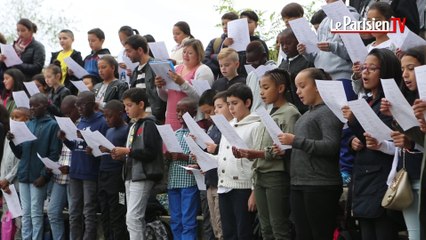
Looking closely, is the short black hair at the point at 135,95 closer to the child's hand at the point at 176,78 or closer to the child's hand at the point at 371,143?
the child's hand at the point at 176,78

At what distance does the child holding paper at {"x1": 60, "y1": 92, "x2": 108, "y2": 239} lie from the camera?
9820 millimetres

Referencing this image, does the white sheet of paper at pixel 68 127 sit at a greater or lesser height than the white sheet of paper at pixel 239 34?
lesser

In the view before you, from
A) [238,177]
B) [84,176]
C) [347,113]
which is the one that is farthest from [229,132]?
[84,176]

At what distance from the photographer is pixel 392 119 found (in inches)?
250

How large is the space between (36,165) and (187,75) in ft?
7.31

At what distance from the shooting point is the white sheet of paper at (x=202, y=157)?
27.2 feet

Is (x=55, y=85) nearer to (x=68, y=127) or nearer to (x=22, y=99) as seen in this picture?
(x=22, y=99)

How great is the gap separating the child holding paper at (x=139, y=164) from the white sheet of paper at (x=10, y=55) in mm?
3916

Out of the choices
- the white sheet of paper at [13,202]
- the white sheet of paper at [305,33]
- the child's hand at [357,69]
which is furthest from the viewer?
the white sheet of paper at [13,202]

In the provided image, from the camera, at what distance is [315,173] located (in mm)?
6926

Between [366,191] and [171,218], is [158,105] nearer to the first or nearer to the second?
[171,218]

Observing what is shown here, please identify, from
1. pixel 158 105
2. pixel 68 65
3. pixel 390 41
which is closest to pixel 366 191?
pixel 390 41

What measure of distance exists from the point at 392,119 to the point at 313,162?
882mm

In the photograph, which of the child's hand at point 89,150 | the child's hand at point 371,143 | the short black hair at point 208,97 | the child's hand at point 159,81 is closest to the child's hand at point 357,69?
the child's hand at point 371,143
